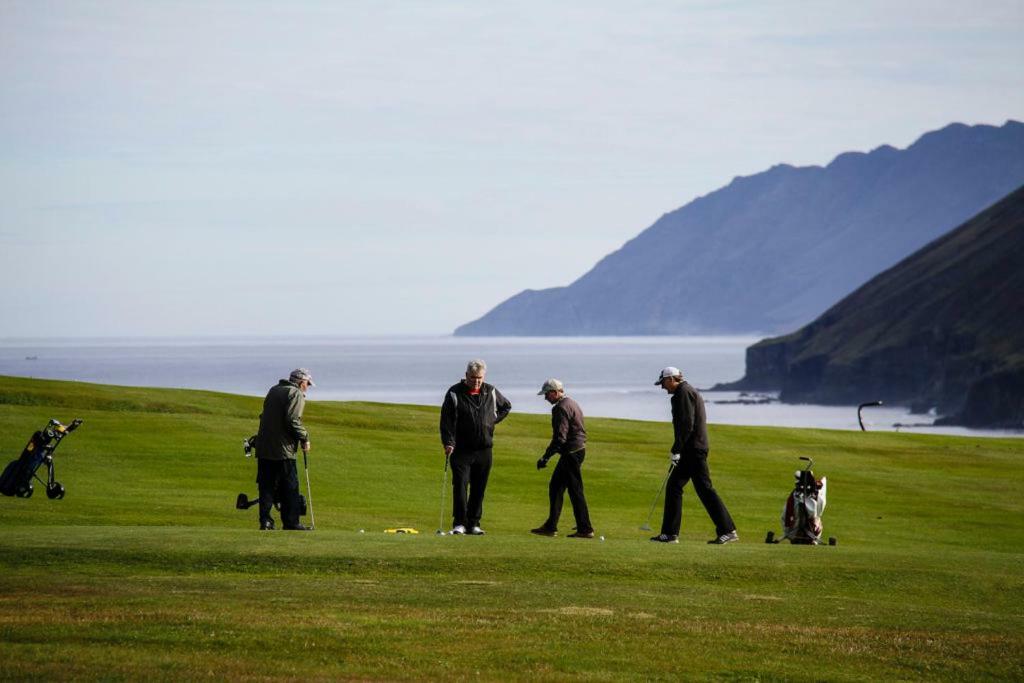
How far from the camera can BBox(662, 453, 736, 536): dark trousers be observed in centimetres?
2373

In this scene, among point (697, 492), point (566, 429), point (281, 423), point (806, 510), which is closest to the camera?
point (281, 423)

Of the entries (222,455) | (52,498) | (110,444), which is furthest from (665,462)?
(52,498)

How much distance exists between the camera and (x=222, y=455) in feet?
122

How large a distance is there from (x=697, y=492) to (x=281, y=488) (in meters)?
7.09

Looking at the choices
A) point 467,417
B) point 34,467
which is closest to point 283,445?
point 467,417

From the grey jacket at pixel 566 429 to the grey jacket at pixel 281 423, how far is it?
171 inches

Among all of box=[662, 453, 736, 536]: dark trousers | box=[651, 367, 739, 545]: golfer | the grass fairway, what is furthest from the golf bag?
box=[662, 453, 736, 536]: dark trousers

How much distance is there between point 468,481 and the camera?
940 inches

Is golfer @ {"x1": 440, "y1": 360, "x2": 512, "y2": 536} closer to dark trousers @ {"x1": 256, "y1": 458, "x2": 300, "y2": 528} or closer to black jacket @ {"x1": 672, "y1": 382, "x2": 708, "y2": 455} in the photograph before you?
dark trousers @ {"x1": 256, "y1": 458, "x2": 300, "y2": 528}

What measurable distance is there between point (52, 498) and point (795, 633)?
17.5 metres

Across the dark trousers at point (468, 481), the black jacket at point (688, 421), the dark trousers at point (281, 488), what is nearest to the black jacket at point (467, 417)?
the dark trousers at point (468, 481)

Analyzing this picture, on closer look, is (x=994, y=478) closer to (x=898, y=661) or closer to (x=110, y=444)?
(x=110, y=444)

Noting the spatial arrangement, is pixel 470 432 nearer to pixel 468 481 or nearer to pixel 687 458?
pixel 468 481

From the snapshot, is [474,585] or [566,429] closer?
[474,585]
